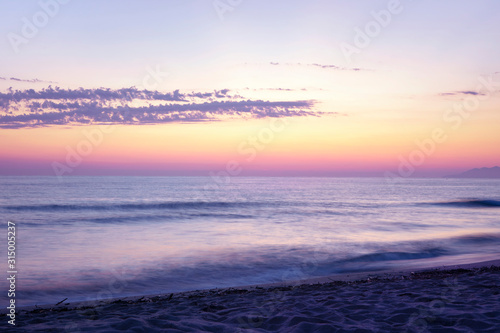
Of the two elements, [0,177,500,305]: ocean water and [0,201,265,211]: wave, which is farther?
[0,201,265,211]: wave

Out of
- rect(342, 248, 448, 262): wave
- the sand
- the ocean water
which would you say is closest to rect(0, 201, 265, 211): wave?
the ocean water

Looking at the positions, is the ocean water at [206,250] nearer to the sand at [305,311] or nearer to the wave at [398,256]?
the wave at [398,256]

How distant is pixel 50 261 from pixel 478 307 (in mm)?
13371

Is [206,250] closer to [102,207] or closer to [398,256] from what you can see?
[398,256]

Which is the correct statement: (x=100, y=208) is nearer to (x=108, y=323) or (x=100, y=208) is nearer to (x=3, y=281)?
(x=3, y=281)

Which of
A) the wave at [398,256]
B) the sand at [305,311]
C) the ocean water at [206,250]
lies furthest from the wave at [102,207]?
the sand at [305,311]

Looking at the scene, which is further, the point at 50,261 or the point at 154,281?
the point at 50,261

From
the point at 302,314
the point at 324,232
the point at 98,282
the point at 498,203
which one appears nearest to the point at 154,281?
the point at 98,282

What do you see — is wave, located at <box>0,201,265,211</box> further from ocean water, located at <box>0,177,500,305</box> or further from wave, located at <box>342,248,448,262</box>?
wave, located at <box>342,248,448,262</box>

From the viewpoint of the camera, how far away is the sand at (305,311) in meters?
5.40

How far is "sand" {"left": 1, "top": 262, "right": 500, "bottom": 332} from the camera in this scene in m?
5.40

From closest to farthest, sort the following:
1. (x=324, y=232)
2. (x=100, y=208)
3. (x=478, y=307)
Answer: (x=478, y=307) < (x=324, y=232) < (x=100, y=208)

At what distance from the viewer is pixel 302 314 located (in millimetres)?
6031

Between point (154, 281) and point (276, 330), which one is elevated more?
point (276, 330)
